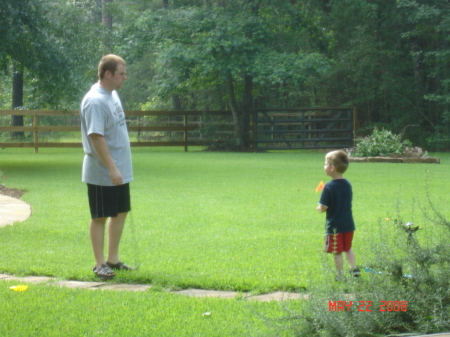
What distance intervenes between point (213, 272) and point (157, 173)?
9.61m

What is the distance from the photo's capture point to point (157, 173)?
47.5 ft

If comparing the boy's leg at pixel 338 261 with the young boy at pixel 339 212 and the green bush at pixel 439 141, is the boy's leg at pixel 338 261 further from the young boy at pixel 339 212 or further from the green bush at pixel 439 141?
the green bush at pixel 439 141

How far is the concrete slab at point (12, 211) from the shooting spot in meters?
7.67

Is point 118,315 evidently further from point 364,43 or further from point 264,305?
point 364,43

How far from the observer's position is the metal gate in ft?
82.7

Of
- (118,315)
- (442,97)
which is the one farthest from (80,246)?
(442,97)

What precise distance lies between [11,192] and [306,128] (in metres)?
17.6

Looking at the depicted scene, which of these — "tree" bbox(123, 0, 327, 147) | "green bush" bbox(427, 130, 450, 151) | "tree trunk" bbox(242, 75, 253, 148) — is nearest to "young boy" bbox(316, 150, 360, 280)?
"tree" bbox(123, 0, 327, 147)

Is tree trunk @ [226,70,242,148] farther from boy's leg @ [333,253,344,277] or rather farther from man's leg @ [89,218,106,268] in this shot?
boy's leg @ [333,253,344,277]

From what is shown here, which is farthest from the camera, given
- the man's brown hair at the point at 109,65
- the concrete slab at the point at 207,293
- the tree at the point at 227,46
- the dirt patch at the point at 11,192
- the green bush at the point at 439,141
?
the green bush at the point at 439,141
